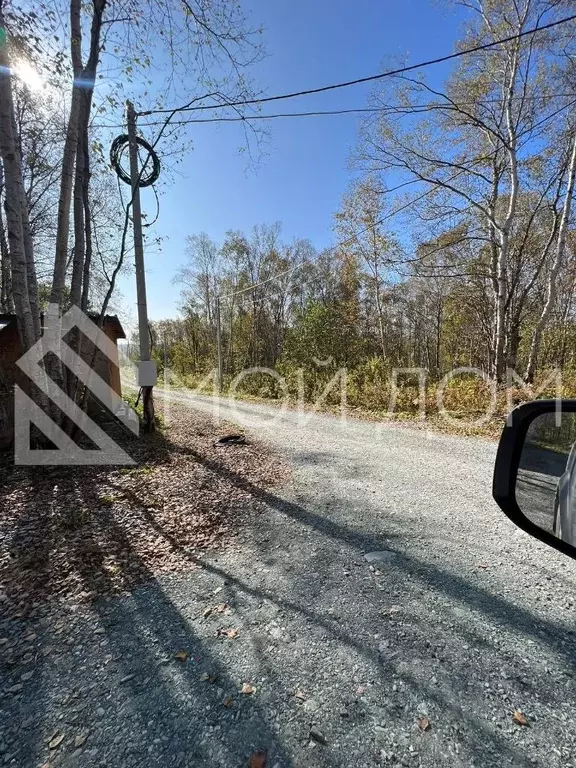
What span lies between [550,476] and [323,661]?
1.39 m

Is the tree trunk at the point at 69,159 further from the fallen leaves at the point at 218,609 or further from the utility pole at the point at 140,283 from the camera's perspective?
the fallen leaves at the point at 218,609

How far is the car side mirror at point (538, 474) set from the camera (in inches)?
42.6

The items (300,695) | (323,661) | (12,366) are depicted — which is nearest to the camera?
(300,695)

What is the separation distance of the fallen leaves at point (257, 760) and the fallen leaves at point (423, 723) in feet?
2.07

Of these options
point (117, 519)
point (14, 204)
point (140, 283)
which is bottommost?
point (117, 519)

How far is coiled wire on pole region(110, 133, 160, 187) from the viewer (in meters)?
6.09

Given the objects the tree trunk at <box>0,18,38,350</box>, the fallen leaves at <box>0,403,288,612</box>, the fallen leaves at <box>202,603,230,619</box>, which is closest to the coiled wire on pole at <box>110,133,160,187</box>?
the tree trunk at <box>0,18,38,350</box>

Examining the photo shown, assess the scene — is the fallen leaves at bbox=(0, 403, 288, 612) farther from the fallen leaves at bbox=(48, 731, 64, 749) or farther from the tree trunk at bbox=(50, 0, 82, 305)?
the tree trunk at bbox=(50, 0, 82, 305)

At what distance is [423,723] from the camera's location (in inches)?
53.4

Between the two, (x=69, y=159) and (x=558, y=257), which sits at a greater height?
(x=69, y=159)

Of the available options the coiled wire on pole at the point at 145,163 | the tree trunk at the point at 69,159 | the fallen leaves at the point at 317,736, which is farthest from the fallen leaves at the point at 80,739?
the coiled wire on pole at the point at 145,163

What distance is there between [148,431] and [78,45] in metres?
6.19

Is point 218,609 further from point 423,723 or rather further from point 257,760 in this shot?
point 423,723

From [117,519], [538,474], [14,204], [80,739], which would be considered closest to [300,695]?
[80,739]
